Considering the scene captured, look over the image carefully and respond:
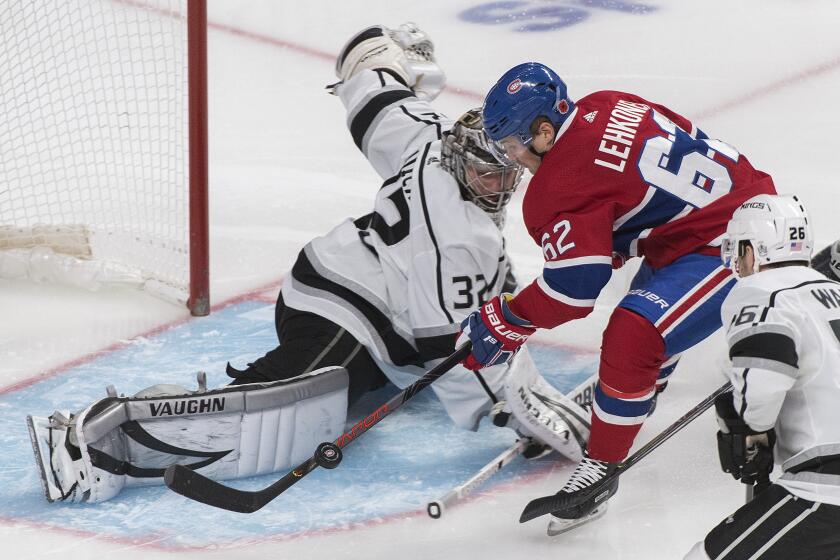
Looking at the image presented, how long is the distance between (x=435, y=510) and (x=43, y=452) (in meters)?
0.78

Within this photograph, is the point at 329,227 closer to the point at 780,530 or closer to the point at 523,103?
the point at 523,103

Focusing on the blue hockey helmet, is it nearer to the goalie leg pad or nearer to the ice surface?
the goalie leg pad

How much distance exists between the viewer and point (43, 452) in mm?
2510

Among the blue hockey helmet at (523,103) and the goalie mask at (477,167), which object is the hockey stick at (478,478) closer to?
the goalie mask at (477,167)

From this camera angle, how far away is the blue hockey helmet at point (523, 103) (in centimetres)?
230

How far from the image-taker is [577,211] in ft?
7.51

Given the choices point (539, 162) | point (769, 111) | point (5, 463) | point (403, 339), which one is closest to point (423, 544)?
point (403, 339)

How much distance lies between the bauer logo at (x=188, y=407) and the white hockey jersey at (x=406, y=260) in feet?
1.25

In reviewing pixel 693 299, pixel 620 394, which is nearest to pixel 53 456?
pixel 620 394

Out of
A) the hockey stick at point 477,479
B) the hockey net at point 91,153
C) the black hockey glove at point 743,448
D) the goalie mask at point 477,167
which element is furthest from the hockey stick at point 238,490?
the hockey net at point 91,153

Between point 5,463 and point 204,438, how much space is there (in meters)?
Result: 0.46

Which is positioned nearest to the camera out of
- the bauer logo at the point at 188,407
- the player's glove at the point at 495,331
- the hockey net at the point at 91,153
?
the player's glove at the point at 495,331

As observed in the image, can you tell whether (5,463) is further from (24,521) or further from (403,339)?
(403,339)

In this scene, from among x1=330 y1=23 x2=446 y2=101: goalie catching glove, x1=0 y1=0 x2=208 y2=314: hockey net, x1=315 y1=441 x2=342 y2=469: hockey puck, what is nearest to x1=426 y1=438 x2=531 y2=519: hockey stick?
x1=315 y1=441 x2=342 y2=469: hockey puck
